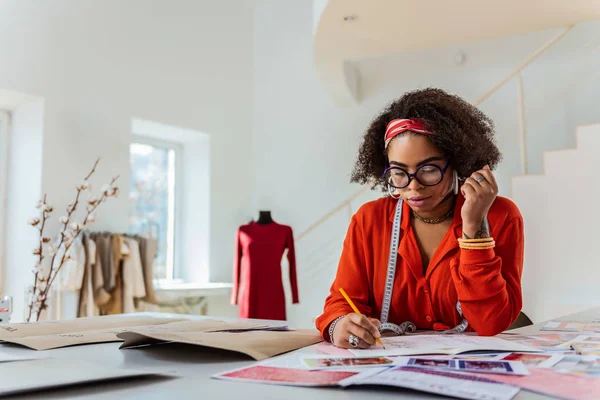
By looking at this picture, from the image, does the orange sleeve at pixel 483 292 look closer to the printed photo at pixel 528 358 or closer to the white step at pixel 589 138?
the printed photo at pixel 528 358

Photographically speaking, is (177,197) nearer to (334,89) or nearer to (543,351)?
(334,89)

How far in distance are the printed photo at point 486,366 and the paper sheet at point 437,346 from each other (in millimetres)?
94

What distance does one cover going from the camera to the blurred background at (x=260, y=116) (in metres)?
3.98

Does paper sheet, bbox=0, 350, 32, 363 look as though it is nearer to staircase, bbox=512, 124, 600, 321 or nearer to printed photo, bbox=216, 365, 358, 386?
printed photo, bbox=216, 365, 358, 386

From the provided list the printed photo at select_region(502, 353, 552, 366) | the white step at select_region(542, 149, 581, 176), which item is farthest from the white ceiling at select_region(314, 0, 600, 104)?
the printed photo at select_region(502, 353, 552, 366)

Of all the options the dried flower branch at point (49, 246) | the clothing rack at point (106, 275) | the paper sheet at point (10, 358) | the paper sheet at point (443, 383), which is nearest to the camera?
the paper sheet at point (443, 383)

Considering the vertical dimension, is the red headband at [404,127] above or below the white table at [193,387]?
above

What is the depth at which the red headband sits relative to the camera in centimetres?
155

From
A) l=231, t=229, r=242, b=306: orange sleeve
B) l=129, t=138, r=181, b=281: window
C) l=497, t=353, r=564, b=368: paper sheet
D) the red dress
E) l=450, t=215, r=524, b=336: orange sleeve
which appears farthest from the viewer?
l=129, t=138, r=181, b=281: window

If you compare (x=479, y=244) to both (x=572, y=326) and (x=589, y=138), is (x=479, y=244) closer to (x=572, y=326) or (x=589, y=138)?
(x=572, y=326)

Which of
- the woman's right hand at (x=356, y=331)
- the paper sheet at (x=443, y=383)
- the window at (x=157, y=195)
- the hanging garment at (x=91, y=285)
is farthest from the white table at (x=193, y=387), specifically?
the window at (x=157, y=195)

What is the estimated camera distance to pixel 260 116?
622cm

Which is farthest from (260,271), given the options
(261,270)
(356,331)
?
(356,331)

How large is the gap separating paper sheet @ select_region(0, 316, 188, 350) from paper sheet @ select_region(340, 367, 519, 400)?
0.69 meters
